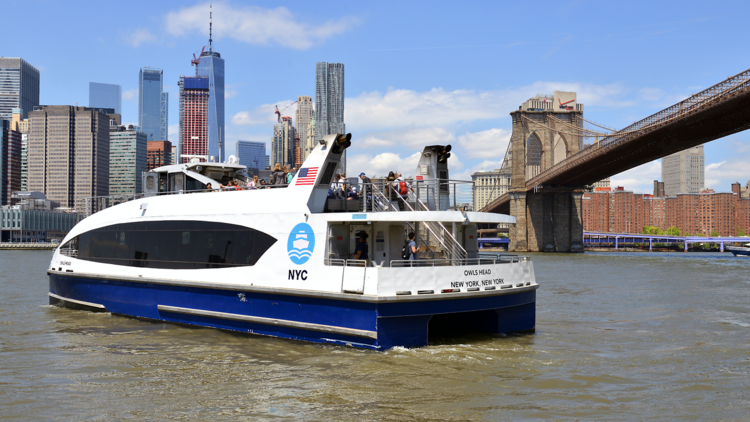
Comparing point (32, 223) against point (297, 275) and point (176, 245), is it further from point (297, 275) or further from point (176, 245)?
point (297, 275)

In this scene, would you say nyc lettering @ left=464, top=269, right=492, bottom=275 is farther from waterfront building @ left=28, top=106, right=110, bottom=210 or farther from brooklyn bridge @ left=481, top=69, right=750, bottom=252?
waterfront building @ left=28, top=106, right=110, bottom=210

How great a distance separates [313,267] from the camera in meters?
9.82

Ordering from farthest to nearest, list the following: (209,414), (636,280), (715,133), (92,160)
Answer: (92,160) < (715,133) < (636,280) < (209,414)

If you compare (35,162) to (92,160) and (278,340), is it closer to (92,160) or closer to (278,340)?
(92,160)

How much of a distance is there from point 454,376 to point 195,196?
6.49 m

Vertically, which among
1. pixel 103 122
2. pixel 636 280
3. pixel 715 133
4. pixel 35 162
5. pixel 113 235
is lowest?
pixel 636 280

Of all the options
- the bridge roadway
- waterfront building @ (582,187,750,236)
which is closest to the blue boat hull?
the bridge roadway

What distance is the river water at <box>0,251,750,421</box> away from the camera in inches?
266

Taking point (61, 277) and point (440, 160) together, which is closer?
point (440, 160)

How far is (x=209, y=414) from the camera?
6.55m

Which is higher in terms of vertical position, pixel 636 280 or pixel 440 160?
pixel 440 160

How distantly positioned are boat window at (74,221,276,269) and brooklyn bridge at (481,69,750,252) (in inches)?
1336

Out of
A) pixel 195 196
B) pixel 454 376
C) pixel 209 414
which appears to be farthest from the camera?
pixel 195 196

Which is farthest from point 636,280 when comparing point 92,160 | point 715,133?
point 92,160
